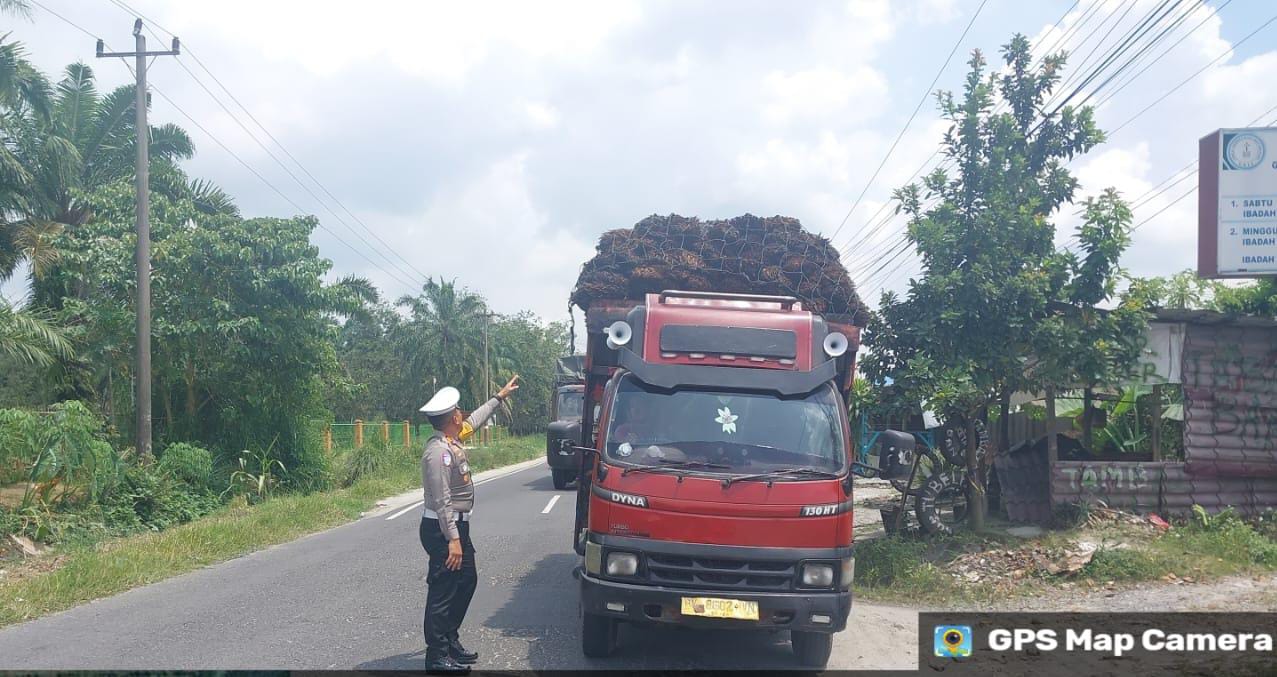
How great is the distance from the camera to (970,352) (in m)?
10.7

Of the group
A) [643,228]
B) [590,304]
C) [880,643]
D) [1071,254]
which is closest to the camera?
[880,643]

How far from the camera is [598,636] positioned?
20.7 feet

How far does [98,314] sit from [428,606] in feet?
48.8

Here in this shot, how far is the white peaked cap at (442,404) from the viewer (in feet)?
21.0

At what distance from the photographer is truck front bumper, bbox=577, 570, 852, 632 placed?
19.0 ft

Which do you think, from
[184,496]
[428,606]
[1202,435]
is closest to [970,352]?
[1202,435]

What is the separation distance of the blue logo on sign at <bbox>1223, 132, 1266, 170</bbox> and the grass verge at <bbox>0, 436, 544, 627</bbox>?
1290 centimetres

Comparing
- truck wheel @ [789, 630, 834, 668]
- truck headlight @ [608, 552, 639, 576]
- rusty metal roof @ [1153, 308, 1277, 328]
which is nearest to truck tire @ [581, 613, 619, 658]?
truck headlight @ [608, 552, 639, 576]

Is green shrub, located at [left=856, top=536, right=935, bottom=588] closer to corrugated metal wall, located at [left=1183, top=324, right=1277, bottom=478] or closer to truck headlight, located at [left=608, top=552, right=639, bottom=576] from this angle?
corrugated metal wall, located at [left=1183, top=324, right=1277, bottom=478]

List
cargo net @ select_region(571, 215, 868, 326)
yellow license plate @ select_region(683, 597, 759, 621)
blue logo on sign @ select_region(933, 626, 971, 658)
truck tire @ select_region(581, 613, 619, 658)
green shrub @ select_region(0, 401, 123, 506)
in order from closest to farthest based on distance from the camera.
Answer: yellow license plate @ select_region(683, 597, 759, 621) → truck tire @ select_region(581, 613, 619, 658) → blue logo on sign @ select_region(933, 626, 971, 658) → cargo net @ select_region(571, 215, 868, 326) → green shrub @ select_region(0, 401, 123, 506)

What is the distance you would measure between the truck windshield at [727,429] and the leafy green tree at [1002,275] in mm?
4311

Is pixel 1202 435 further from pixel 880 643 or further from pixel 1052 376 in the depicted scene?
pixel 880 643

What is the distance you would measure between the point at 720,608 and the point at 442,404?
2.28m

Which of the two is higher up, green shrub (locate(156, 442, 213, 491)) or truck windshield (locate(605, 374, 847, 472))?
truck windshield (locate(605, 374, 847, 472))
